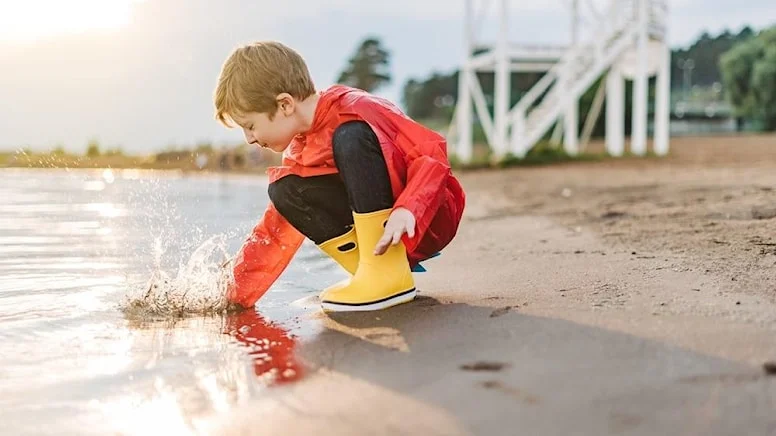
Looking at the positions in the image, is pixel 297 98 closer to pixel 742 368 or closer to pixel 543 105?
pixel 742 368

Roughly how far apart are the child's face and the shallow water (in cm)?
44

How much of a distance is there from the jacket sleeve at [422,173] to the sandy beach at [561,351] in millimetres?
222

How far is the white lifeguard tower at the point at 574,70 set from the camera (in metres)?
13.2

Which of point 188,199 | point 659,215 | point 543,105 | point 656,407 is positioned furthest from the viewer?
point 543,105

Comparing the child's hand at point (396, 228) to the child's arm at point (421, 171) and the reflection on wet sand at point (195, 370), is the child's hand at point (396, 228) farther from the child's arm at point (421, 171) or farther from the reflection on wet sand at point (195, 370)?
the reflection on wet sand at point (195, 370)

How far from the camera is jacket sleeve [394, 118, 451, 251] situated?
6.70 feet

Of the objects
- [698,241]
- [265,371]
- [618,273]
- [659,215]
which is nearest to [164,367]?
[265,371]

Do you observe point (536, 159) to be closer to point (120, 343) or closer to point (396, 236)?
point (396, 236)

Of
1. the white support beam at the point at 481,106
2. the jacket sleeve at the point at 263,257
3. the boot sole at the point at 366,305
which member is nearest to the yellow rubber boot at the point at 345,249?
the jacket sleeve at the point at 263,257

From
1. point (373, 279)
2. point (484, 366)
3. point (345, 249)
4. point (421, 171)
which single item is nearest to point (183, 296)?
point (345, 249)

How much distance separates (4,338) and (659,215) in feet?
10.2

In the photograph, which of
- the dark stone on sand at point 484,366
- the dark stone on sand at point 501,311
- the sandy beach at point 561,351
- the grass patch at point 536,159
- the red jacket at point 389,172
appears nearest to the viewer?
the sandy beach at point 561,351

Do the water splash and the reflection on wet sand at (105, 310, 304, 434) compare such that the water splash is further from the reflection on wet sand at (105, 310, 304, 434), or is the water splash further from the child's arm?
the child's arm

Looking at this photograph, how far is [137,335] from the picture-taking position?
6.27 feet
